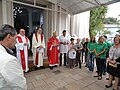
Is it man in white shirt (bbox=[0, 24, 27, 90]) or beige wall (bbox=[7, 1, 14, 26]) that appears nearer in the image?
man in white shirt (bbox=[0, 24, 27, 90])

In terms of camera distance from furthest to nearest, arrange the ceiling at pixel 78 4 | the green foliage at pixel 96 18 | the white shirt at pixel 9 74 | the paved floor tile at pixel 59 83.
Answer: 1. the green foliage at pixel 96 18
2. the ceiling at pixel 78 4
3. the paved floor tile at pixel 59 83
4. the white shirt at pixel 9 74

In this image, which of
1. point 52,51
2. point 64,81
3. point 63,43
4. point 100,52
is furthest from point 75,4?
point 64,81

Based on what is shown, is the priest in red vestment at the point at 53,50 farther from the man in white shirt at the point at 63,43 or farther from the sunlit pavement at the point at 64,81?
the sunlit pavement at the point at 64,81

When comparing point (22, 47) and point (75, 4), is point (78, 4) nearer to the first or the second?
point (75, 4)

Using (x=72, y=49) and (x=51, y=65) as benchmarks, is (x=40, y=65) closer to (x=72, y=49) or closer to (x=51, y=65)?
(x=51, y=65)

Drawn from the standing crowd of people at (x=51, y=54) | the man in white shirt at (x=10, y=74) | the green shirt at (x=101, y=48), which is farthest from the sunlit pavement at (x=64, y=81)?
the man in white shirt at (x=10, y=74)

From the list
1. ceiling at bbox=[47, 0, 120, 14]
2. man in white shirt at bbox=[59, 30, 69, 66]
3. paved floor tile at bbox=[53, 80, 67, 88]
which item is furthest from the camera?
man in white shirt at bbox=[59, 30, 69, 66]

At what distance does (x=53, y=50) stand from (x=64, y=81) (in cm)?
145

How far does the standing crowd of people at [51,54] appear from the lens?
78 centimetres

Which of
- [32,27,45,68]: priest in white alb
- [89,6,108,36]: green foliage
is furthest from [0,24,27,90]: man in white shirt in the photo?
[89,6,108,36]: green foliage

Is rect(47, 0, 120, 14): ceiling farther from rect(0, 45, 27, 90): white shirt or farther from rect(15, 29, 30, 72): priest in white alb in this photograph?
rect(0, 45, 27, 90): white shirt

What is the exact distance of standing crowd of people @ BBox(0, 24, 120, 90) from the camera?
2.57ft

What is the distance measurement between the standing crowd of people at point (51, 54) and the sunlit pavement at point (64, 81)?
10.3 inches

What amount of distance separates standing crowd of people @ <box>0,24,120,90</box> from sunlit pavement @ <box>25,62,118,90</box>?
263mm
